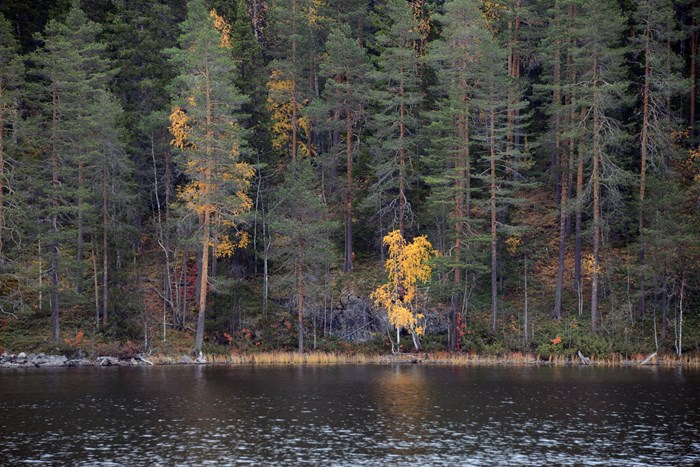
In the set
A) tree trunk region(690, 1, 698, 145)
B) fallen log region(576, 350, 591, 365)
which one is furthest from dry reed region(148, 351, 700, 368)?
tree trunk region(690, 1, 698, 145)

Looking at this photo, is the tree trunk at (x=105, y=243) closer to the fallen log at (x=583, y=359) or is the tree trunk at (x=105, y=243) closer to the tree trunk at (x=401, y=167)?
the tree trunk at (x=401, y=167)

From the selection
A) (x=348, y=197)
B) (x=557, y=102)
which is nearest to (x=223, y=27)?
(x=348, y=197)

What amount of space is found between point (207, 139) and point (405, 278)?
17.7 meters

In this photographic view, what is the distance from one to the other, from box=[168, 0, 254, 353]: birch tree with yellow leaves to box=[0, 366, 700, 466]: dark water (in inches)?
422

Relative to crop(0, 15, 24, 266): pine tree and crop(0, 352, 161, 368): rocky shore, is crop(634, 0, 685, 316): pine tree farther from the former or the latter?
crop(0, 15, 24, 266): pine tree

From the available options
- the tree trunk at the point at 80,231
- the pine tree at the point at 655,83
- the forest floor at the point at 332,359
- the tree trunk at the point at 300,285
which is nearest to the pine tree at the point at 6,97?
the tree trunk at the point at 80,231

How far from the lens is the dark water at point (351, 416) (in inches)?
1097

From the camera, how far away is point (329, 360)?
5525 cm

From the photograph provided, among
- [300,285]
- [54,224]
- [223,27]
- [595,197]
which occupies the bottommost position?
[300,285]

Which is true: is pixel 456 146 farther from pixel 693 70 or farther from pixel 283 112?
pixel 693 70

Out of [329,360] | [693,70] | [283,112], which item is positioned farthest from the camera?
[283,112]

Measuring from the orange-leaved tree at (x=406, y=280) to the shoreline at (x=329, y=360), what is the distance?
2.10 m

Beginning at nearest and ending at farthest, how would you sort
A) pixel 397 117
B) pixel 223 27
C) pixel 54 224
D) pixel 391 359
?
pixel 54 224 < pixel 391 359 < pixel 397 117 < pixel 223 27

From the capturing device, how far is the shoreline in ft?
170
